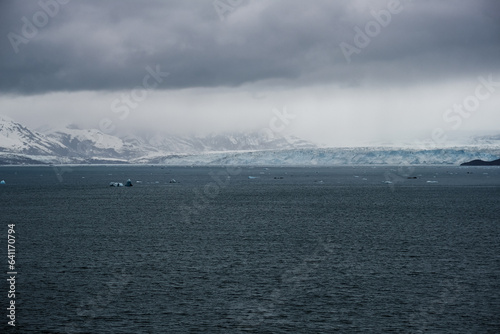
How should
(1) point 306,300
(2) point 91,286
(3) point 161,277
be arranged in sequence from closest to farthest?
(1) point 306,300
(2) point 91,286
(3) point 161,277

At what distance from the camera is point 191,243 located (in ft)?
164

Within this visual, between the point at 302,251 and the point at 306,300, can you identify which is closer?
the point at 306,300

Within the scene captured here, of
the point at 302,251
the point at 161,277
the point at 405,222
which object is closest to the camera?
the point at 161,277

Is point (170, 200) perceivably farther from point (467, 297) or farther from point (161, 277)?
point (467, 297)

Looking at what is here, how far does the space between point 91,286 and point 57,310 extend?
4.86 metres

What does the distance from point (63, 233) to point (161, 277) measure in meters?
23.8

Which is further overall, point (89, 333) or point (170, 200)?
point (170, 200)

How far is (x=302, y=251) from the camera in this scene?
151 ft

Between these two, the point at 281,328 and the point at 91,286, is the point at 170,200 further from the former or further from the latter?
the point at 281,328

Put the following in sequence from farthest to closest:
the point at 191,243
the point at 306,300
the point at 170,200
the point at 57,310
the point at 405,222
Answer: the point at 170,200, the point at 405,222, the point at 191,243, the point at 306,300, the point at 57,310

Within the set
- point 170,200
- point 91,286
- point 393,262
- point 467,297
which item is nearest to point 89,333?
point 91,286

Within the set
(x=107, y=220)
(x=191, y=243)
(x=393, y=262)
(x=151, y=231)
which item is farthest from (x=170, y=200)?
(x=393, y=262)

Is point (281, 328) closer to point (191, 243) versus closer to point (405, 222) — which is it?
point (191, 243)

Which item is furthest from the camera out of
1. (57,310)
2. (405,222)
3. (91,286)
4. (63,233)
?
A: (405,222)
